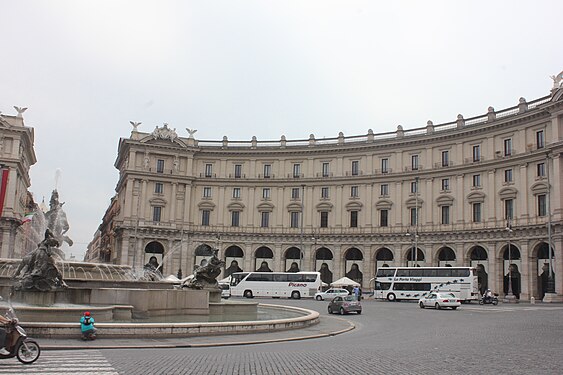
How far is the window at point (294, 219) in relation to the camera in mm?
79750

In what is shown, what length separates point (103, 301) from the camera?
73.8 feet

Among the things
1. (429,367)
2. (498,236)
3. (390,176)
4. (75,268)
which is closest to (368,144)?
(390,176)

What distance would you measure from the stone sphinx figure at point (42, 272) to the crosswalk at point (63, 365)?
22.5 ft

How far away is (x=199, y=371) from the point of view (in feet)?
40.4

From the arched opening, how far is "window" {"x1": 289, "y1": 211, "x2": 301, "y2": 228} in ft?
15.5

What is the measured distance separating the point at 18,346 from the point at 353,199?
6647cm

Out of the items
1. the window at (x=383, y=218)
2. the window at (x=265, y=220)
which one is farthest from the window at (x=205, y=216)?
the window at (x=383, y=218)

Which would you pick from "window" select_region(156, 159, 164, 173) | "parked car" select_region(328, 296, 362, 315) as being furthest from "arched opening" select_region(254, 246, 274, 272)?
"parked car" select_region(328, 296, 362, 315)

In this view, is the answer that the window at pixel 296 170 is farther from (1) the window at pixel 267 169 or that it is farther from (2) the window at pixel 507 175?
(2) the window at pixel 507 175

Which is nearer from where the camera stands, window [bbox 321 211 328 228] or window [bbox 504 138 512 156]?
window [bbox 504 138 512 156]

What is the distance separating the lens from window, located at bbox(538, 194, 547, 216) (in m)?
59.4

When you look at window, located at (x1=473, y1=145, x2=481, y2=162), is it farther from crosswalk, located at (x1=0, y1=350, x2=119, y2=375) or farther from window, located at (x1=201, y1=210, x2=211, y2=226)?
crosswalk, located at (x1=0, y1=350, x2=119, y2=375)

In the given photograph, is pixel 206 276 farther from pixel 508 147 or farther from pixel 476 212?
pixel 508 147

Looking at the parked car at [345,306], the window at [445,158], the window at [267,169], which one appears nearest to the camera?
the parked car at [345,306]
